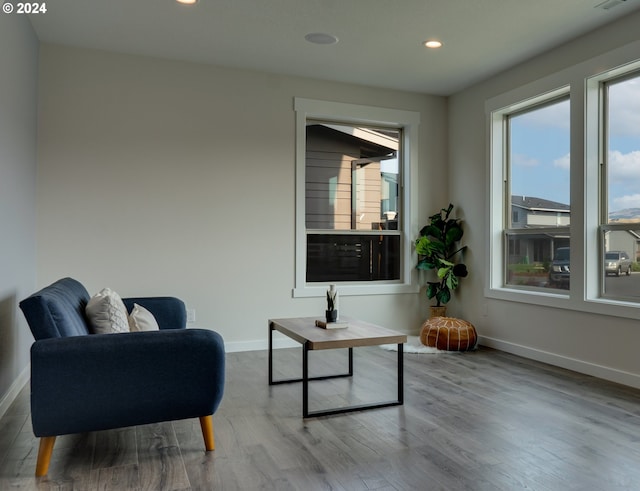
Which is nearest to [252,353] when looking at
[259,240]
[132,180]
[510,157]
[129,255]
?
[259,240]

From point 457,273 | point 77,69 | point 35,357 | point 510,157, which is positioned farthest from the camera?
point 457,273

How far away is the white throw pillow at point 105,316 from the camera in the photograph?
2660 millimetres

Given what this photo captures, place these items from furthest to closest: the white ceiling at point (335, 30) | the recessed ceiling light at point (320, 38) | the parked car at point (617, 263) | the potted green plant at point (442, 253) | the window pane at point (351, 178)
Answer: the potted green plant at point (442, 253), the window pane at point (351, 178), the recessed ceiling light at point (320, 38), the parked car at point (617, 263), the white ceiling at point (335, 30)

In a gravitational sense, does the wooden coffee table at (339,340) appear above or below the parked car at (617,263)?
below

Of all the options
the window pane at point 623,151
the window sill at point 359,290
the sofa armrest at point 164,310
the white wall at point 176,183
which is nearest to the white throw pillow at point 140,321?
the sofa armrest at point 164,310

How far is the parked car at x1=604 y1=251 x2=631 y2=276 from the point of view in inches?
149

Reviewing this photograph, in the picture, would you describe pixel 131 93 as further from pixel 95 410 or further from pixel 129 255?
pixel 95 410

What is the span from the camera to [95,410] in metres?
2.24

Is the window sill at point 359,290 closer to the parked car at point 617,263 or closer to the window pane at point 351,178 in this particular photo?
the window pane at point 351,178

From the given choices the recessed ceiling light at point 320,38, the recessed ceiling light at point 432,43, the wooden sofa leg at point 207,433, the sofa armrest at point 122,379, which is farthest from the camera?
the recessed ceiling light at point 432,43

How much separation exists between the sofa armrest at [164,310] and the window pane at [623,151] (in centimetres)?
344

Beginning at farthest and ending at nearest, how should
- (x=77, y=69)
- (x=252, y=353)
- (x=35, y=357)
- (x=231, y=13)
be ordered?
(x=252, y=353)
(x=77, y=69)
(x=231, y=13)
(x=35, y=357)

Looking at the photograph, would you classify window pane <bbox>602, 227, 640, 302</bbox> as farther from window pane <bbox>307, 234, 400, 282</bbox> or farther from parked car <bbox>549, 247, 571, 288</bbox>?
window pane <bbox>307, 234, 400, 282</bbox>

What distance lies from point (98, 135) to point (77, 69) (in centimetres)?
58
